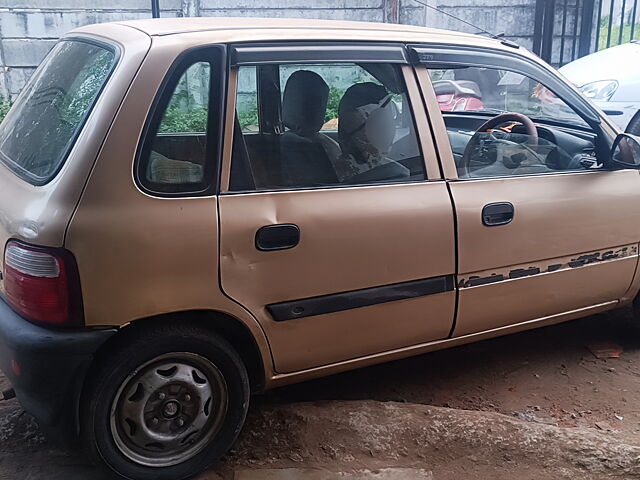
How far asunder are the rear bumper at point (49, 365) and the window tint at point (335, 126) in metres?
0.98

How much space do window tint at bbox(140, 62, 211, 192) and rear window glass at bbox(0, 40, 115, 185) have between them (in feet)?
0.89

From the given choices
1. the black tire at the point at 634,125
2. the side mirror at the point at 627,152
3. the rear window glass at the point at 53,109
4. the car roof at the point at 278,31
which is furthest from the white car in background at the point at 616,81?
the rear window glass at the point at 53,109

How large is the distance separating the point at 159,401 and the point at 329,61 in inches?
60.3

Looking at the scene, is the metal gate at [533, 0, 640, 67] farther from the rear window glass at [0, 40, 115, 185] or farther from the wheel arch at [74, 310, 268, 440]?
the wheel arch at [74, 310, 268, 440]

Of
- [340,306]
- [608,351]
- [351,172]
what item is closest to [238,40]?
[351,172]

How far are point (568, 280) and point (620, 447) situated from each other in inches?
34.1

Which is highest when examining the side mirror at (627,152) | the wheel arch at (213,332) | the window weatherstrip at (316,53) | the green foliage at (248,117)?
the window weatherstrip at (316,53)

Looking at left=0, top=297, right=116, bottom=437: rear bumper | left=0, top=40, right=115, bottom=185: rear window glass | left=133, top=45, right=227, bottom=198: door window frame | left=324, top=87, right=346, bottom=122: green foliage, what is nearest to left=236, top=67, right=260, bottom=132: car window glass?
left=133, top=45, right=227, bottom=198: door window frame

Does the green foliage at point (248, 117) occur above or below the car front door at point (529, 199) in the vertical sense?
above

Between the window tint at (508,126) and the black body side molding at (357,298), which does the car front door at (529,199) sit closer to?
the window tint at (508,126)

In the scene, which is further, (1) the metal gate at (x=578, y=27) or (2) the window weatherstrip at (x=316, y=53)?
(1) the metal gate at (x=578, y=27)

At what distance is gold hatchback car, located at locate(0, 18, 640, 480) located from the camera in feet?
7.74

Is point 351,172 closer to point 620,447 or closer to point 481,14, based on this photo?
point 620,447

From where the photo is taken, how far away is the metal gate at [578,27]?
31.0 ft
